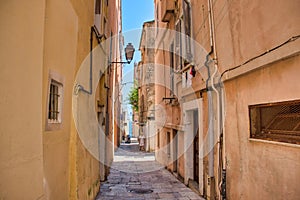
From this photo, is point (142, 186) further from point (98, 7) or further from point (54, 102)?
point (98, 7)

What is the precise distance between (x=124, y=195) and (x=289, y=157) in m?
5.52

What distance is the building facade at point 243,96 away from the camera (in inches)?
132

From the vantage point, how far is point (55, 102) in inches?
158

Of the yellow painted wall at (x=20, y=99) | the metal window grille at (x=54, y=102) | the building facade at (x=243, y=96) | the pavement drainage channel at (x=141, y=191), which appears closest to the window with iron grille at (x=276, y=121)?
the building facade at (x=243, y=96)

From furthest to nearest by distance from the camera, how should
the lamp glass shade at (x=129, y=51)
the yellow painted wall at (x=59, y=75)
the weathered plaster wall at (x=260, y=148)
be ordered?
the lamp glass shade at (x=129, y=51) < the yellow painted wall at (x=59, y=75) < the weathered plaster wall at (x=260, y=148)

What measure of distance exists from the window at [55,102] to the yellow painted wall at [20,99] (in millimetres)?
921

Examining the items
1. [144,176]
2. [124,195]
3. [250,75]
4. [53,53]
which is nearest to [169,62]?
[144,176]

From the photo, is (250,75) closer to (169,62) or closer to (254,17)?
(254,17)

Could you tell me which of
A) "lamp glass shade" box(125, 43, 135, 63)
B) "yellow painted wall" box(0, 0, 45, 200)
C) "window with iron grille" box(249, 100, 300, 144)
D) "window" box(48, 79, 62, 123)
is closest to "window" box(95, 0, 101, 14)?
"lamp glass shade" box(125, 43, 135, 63)

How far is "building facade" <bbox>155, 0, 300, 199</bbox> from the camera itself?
3361mm

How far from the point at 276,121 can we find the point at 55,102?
340cm

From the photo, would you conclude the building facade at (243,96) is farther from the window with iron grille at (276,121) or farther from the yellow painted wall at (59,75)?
the yellow painted wall at (59,75)

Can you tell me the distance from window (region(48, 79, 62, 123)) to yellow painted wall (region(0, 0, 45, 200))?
3.02ft

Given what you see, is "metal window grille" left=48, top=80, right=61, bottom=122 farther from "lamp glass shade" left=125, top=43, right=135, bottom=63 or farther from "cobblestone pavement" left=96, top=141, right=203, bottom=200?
"lamp glass shade" left=125, top=43, right=135, bottom=63
